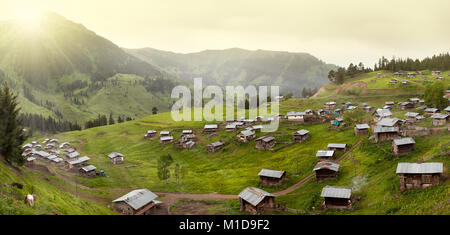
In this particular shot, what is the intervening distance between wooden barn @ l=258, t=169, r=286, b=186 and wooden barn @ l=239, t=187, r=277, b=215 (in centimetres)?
1368

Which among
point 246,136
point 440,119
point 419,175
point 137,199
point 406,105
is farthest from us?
point 406,105

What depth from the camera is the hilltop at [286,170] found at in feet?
167

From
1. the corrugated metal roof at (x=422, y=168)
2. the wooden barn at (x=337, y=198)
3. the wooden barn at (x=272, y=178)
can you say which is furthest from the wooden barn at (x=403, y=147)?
the wooden barn at (x=272, y=178)

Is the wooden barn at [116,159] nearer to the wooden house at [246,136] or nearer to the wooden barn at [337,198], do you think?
the wooden house at [246,136]

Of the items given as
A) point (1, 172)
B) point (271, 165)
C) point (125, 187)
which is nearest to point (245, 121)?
point (271, 165)

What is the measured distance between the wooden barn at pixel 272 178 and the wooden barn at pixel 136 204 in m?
31.1

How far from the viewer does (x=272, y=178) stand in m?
75.4

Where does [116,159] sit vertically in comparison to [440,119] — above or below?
below

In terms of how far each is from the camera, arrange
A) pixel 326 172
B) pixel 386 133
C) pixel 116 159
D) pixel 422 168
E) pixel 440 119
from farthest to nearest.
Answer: pixel 116 159 → pixel 440 119 → pixel 386 133 → pixel 326 172 → pixel 422 168

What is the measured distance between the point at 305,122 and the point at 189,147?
65.4m

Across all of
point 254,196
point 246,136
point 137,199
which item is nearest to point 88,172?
point 137,199

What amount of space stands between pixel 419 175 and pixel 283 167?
4254 cm

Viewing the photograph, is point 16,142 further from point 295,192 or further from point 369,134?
point 369,134

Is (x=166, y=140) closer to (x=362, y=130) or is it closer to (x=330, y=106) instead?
(x=362, y=130)
